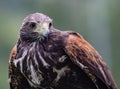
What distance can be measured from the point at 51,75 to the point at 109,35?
52.4 ft

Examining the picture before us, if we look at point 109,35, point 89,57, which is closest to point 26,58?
point 89,57

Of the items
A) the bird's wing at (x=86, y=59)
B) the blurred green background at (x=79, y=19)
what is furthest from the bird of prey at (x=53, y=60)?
the blurred green background at (x=79, y=19)

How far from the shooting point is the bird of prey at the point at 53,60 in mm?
8320

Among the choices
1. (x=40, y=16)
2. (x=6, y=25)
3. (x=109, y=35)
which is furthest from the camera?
(x=109, y=35)

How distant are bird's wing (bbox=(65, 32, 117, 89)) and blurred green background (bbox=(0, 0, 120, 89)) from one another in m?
11.8

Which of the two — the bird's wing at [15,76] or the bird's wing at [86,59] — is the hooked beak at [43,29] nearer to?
the bird's wing at [86,59]

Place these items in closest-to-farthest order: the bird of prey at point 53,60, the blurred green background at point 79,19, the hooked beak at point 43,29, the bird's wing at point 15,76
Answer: the hooked beak at point 43,29
the bird of prey at point 53,60
the bird's wing at point 15,76
the blurred green background at point 79,19

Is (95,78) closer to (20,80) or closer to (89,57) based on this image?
(89,57)

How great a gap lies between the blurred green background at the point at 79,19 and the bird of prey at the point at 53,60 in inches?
465

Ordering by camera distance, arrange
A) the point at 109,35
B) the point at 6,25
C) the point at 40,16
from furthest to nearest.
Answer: the point at 109,35, the point at 6,25, the point at 40,16

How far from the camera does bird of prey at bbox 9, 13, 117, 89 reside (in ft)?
27.3

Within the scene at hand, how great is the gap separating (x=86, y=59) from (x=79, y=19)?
17290 mm

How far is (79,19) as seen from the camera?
25.7 meters

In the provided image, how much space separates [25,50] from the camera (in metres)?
8.44
